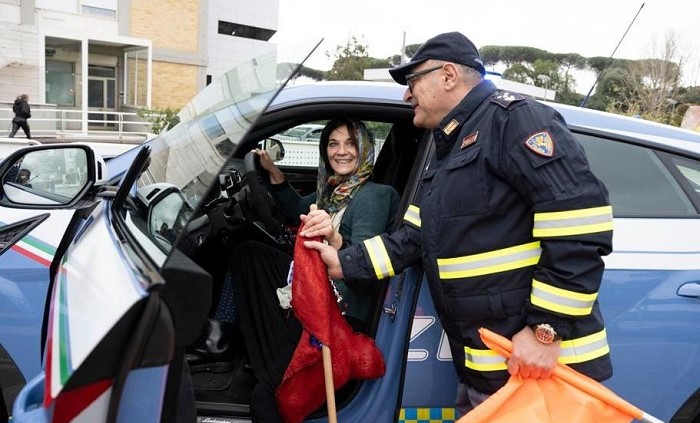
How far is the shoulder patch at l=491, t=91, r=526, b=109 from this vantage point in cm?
170

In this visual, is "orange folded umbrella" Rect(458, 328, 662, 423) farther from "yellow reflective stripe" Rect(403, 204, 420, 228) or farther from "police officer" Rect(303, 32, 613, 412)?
"yellow reflective stripe" Rect(403, 204, 420, 228)

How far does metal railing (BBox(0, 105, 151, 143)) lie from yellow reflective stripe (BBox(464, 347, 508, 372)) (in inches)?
772

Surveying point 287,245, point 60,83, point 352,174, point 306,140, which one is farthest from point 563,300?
point 60,83

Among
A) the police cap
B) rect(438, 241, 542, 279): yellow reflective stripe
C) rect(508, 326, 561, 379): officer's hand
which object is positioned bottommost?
rect(508, 326, 561, 379): officer's hand

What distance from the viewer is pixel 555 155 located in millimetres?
1544

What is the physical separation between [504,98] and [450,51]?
0.81 feet

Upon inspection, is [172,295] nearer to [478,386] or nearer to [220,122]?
[220,122]

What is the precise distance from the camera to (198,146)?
1.68 m

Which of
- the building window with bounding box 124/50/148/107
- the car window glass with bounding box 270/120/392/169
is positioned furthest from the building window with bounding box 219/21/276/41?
the car window glass with bounding box 270/120/392/169

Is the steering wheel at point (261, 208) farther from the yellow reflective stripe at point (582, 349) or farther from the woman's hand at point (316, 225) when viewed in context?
the yellow reflective stripe at point (582, 349)

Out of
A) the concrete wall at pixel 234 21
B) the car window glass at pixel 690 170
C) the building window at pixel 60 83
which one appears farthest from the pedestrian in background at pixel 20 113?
the car window glass at pixel 690 170

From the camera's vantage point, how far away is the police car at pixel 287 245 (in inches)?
57.6

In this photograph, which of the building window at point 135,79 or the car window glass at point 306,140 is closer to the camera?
the car window glass at point 306,140

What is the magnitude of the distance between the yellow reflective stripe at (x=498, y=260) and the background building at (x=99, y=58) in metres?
A: 22.0
